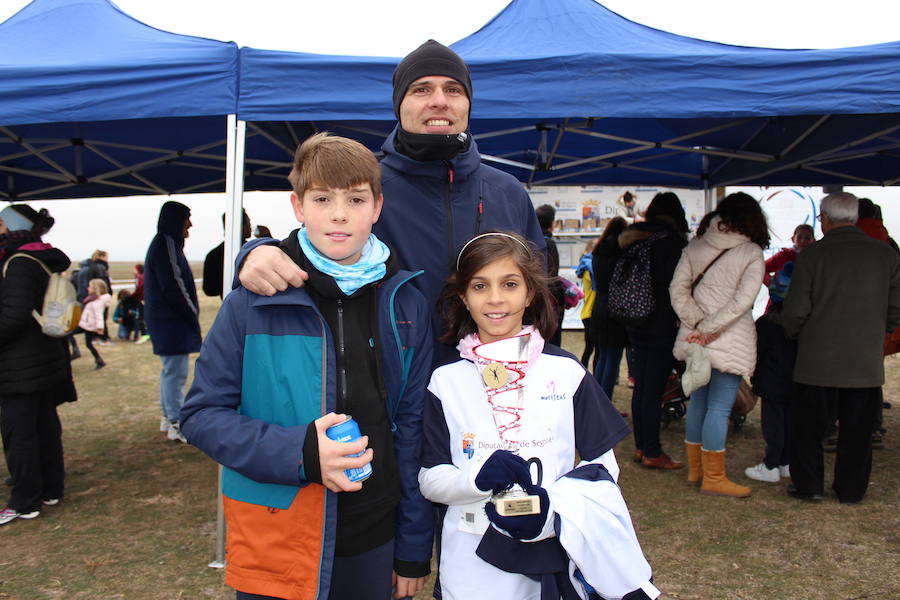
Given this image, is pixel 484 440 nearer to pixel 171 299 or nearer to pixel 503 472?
pixel 503 472

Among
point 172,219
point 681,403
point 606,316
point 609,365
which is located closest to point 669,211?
point 606,316

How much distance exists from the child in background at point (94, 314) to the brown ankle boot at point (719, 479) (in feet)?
27.1

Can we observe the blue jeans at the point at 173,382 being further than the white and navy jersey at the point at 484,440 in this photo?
Yes

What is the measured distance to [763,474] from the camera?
4.30 m

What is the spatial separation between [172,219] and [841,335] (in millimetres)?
4734

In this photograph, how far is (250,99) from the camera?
2.92m

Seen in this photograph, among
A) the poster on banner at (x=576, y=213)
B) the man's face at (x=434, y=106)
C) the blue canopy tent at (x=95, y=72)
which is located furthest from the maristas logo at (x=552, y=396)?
the poster on banner at (x=576, y=213)

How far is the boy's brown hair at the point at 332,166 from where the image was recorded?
1537mm

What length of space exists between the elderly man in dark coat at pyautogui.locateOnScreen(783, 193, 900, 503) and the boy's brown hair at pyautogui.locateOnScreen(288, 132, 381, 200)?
317 centimetres

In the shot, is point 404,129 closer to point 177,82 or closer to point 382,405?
point 382,405

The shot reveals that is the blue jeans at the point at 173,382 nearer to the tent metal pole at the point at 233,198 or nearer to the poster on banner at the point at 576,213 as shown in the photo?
the tent metal pole at the point at 233,198

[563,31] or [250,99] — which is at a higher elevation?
[563,31]

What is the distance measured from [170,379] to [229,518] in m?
4.14

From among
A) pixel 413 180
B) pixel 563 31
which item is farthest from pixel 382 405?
pixel 563 31
